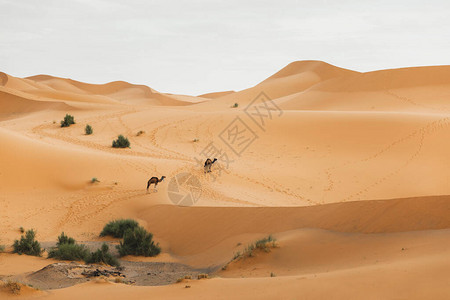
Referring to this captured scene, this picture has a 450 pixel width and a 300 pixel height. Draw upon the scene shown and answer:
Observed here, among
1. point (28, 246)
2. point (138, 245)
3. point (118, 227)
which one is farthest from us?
point (118, 227)

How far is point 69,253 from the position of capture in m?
9.41

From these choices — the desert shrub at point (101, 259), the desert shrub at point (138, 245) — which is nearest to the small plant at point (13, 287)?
the desert shrub at point (101, 259)

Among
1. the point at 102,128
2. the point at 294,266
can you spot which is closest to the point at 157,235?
the point at 294,266

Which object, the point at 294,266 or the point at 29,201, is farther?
the point at 29,201

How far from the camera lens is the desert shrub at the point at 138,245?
1040 cm

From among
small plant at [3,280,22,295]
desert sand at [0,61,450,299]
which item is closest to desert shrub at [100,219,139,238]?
desert sand at [0,61,450,299]

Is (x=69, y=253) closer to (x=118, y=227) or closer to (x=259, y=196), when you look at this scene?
(x=118, y=227)

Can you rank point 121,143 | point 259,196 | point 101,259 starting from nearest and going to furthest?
point 101,259 < point 259,196 < point 121,143

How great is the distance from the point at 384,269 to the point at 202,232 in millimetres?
6263

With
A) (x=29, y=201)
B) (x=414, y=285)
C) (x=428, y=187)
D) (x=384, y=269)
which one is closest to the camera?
(x=414, y=285)

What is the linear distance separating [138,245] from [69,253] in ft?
5.45

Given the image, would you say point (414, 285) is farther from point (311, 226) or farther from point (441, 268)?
point (311, 226)

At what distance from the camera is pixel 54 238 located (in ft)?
37.7

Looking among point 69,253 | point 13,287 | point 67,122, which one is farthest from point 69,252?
point 67,122
